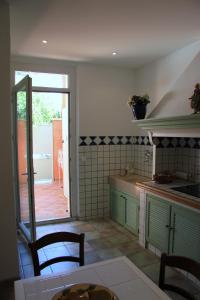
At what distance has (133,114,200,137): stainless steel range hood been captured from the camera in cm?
248

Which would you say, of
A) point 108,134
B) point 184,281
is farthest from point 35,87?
point 184,281

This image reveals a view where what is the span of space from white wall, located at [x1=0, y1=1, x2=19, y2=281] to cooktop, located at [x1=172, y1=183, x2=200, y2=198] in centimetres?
178

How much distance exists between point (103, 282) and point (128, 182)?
93.3 inches

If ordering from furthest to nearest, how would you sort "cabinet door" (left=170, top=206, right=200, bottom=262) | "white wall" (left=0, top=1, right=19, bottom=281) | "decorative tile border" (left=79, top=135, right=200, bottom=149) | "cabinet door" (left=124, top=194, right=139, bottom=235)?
"cabinet door" (left=124, top=194, right=139, bottom=235)
"decorative tile border" (left=79, top=135, right=200, bottom=149)
"cabinet door" (left=170, top=206, right=200, bottom=262)
"white wall" (left=0, top=1, right=19, bottom=281)

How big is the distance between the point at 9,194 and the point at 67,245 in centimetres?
129

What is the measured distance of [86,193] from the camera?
402 cm

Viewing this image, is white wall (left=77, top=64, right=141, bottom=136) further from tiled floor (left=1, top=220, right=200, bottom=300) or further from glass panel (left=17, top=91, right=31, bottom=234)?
tiled floor (left=1, top=220, right=200, bottom=300)

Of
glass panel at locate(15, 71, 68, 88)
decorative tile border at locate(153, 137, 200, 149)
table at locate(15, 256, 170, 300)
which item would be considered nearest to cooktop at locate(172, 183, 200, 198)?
decorative tile border at locate(153, 137, 200, 149)

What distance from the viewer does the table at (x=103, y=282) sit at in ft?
3.84

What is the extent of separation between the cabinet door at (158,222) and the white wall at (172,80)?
105 cm

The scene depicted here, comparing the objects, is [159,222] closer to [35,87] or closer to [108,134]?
[108,134]

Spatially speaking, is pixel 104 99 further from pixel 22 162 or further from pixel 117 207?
pixel 117 207

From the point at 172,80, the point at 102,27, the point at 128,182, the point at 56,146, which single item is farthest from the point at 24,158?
the point at 56,146

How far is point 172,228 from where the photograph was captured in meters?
2.62
